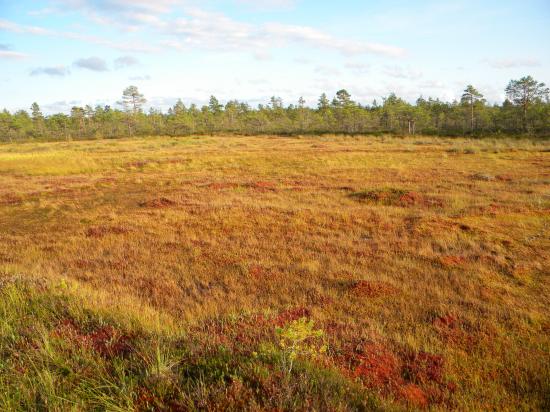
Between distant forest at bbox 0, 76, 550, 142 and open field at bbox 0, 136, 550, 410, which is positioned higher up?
distant forest at bbox 0, 76, 550, 142

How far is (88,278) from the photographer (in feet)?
28.9

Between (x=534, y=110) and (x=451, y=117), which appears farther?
(x=451, y=117)

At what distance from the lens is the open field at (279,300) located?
3732 millimetres

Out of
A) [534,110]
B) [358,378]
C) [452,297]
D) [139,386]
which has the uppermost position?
[534,110]

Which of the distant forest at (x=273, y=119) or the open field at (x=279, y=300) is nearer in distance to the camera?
the open field at (x=279, y=300)

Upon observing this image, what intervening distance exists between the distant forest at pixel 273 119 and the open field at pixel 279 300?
63.0 m

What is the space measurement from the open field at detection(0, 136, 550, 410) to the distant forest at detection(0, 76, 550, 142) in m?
63.0

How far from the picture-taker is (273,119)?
119938 millimetres

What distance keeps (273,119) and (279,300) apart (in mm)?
116390

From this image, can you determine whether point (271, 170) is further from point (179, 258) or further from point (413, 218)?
point (179, 258)

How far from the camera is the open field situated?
147 inches

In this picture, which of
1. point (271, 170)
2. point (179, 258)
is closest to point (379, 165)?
point (271, 170)

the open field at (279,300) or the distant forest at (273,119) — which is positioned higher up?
the distant forest at (273,119)

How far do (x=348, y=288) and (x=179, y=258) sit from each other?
4951mm
